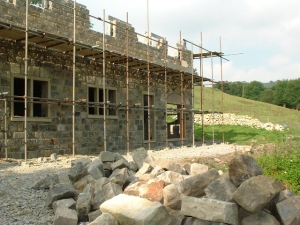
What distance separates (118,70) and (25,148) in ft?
20.3

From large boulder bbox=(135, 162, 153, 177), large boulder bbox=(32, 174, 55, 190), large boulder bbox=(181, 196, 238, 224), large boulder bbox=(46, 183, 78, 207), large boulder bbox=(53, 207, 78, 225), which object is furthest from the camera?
large boulder bbox=(135, 162, 153, 177)

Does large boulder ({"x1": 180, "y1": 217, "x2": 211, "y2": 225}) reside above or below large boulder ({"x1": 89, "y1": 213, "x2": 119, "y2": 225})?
below

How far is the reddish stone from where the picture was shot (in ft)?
19.5

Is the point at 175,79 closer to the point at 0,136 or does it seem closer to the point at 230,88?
the point at 0,136

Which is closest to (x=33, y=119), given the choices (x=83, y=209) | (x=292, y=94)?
(x=83, y=209)

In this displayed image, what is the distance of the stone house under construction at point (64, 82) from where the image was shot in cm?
1095

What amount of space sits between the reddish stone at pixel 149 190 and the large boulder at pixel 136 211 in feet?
1.59

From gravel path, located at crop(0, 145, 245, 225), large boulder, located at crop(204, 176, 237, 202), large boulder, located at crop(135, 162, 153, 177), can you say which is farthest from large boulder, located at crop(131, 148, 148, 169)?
large boulder, located at crop(204, 176, 237, 202)

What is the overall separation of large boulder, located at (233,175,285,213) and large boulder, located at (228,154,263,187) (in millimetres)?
314

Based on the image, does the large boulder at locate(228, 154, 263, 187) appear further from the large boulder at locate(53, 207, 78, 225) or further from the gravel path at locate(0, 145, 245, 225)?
the gravel path at locate(0, 145, 245, 225)

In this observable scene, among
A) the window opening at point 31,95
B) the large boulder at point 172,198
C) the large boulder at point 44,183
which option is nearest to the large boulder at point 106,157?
the large boulder at point 44,183

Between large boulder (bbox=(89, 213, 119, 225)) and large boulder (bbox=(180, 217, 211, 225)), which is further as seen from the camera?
large boulder (bbox=(180, 217, 211, 225))

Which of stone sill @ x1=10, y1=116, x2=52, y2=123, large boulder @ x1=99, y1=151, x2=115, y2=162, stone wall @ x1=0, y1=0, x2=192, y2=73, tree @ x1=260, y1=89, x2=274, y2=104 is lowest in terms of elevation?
large boulder @ x1=99, y1=151, x2=115, y2=162

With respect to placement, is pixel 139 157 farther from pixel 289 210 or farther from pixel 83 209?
pixel 289 210
